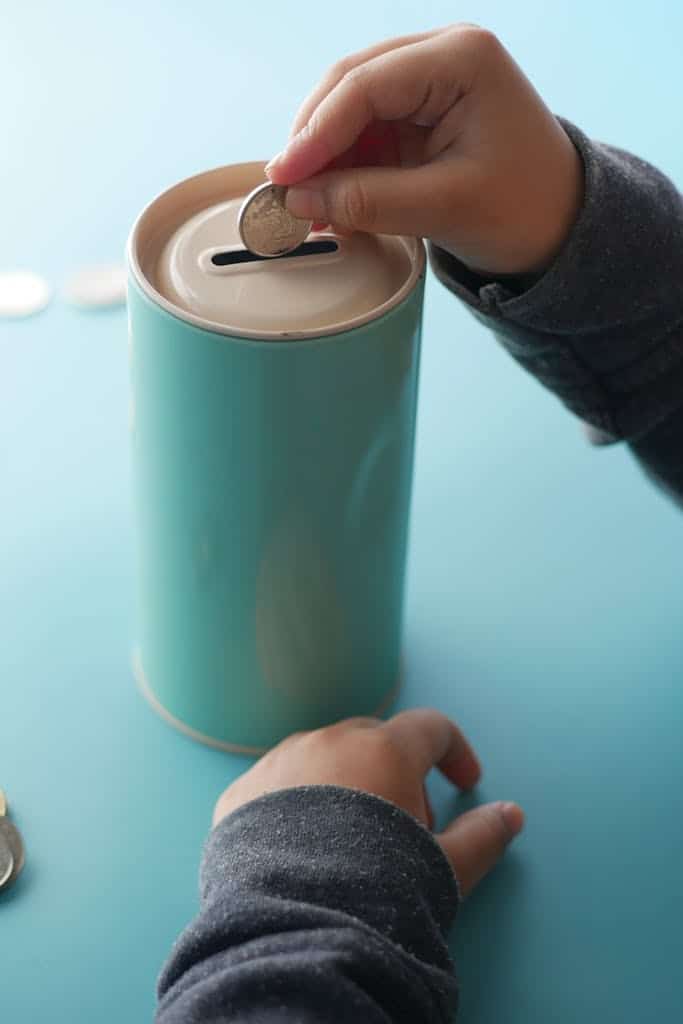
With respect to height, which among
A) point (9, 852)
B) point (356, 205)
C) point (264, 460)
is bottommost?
point (9, 852)

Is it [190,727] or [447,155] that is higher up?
[447,155]

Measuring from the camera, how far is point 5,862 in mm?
625

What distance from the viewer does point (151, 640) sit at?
692 millimetres

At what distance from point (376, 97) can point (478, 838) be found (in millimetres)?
341

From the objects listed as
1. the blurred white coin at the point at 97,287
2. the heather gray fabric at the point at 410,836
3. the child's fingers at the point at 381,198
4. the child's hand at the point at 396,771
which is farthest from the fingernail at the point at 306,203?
the blurred white coin at the point at 97,287

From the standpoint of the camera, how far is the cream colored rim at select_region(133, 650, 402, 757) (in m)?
0.69

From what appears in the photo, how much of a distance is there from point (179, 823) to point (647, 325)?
13.3 inches

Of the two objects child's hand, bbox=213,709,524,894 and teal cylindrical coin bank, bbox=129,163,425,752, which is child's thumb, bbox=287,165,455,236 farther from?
child's hand, bbox=213,709,524,894

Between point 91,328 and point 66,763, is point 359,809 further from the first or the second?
point 91,328

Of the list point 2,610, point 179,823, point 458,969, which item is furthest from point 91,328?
point 458,969

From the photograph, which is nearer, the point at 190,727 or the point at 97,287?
the point at 190,727

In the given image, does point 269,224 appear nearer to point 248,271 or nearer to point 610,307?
point 248,271

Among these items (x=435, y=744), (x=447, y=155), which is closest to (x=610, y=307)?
(x=447, y=155)

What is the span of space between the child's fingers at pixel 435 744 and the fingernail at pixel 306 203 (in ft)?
0.80
